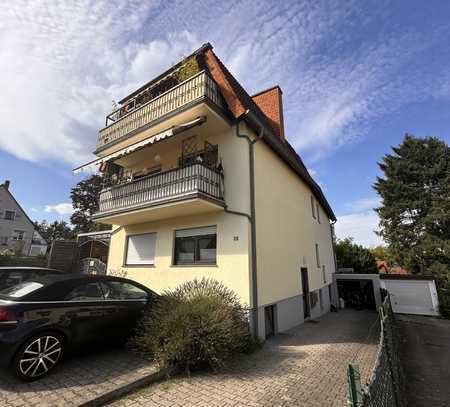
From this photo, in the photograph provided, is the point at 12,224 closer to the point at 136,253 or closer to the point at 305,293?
the point at 136,253

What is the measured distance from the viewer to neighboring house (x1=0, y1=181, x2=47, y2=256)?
41156 mm

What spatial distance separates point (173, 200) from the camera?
9.30 m

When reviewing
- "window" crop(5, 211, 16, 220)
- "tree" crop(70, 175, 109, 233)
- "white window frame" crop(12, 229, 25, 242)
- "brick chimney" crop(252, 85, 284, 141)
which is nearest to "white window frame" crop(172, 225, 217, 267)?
"brick chimney" crop(252, 85, 284, 141)

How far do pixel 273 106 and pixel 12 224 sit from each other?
48970 mm

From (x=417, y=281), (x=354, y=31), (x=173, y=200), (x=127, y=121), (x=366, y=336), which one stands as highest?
(x=354, y=31)

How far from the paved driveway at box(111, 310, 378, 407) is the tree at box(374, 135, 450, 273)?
27.0 m

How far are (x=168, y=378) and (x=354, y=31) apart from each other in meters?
12.0

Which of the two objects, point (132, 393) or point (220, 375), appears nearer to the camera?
point (132, 393)

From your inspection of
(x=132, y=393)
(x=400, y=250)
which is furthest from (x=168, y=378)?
(x=400, y=250)

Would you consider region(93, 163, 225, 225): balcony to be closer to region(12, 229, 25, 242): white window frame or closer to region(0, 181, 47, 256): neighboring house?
region(0, 181, 47, 256): neighboring house

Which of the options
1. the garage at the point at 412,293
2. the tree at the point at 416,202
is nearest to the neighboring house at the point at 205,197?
the garage at the point at 412,293

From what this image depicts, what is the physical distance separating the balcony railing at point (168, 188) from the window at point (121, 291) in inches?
135

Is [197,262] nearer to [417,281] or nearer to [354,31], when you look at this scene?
[354,31]

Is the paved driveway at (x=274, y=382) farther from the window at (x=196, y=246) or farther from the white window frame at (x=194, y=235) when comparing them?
the window at (x=196, y=246)
